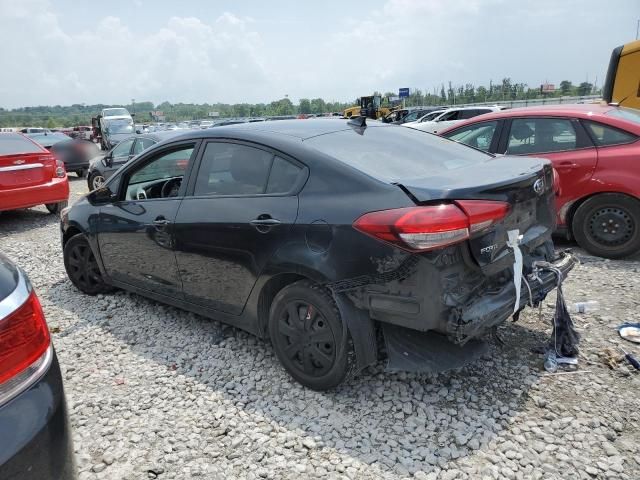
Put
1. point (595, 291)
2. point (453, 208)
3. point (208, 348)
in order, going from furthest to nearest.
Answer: point (595, 291)
point (208, 348)
point (453, 208)

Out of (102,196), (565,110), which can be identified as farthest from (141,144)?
(565,110)

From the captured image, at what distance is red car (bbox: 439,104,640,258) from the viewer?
4.98 meters

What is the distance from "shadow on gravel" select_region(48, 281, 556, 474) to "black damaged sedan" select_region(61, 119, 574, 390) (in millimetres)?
232

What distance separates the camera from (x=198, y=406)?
2.99 meters

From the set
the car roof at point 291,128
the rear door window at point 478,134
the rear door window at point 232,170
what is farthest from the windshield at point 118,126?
the rear door window at point 232,170

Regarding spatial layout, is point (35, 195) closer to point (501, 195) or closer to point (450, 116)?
point (501, 195)

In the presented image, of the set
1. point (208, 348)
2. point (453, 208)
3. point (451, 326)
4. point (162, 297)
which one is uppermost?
point (453, 208)

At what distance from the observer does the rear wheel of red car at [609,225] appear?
4.98 m

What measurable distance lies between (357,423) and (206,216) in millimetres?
1695

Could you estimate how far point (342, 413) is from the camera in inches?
112

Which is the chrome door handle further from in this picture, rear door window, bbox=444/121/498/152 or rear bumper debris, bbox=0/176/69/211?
rear bumper debris, bbox=0/176/69/211

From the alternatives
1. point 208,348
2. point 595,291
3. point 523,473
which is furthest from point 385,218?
point 595,291

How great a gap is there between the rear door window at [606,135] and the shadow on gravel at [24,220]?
8.58 m

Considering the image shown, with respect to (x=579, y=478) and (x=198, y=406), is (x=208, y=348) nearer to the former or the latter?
(x=198, y=406)
